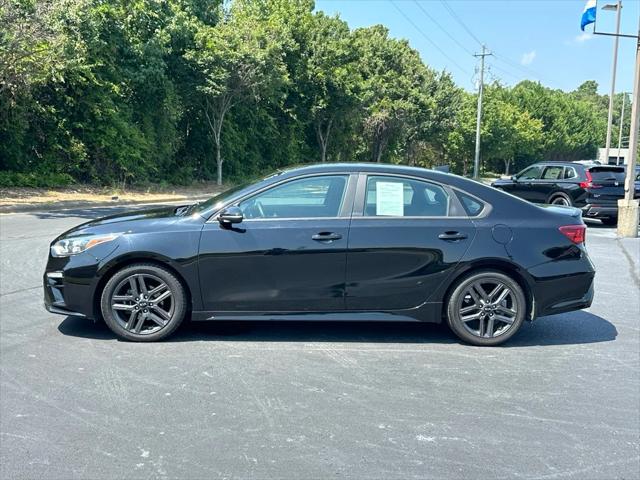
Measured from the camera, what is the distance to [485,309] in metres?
5.61

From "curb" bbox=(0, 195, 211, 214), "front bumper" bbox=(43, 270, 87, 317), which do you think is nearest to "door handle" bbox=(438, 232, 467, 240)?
"front bumper" bbox=(43, 270, 87, 317)

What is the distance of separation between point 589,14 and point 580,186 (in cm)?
424

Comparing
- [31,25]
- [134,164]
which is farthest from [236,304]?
[134,164]

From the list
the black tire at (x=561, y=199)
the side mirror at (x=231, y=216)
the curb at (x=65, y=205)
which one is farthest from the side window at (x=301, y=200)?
the curb at (x=65, y=205)

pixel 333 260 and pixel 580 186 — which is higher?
pixel 580 186

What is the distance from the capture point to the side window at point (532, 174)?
57.1 feet

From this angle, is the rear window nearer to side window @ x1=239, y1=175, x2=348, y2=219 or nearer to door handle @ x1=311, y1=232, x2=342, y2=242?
side window @ x1=239, y1=175, x2=348, y2=219

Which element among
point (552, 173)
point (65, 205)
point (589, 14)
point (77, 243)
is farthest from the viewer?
point (65, 205)

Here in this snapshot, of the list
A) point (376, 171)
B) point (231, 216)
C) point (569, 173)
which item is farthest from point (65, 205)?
point (376, 171)

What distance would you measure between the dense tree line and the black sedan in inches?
521

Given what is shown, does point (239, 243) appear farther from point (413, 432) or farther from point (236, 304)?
point (413, 432)

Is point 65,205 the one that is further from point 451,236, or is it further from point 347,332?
point 451,236

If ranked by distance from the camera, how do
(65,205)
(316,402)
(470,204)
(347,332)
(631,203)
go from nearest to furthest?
1. (316,402)
2. (470,204)
3. (347,332)
4. (631,203)
5. (65,205)

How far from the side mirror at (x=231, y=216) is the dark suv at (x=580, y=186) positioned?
42.8ft
